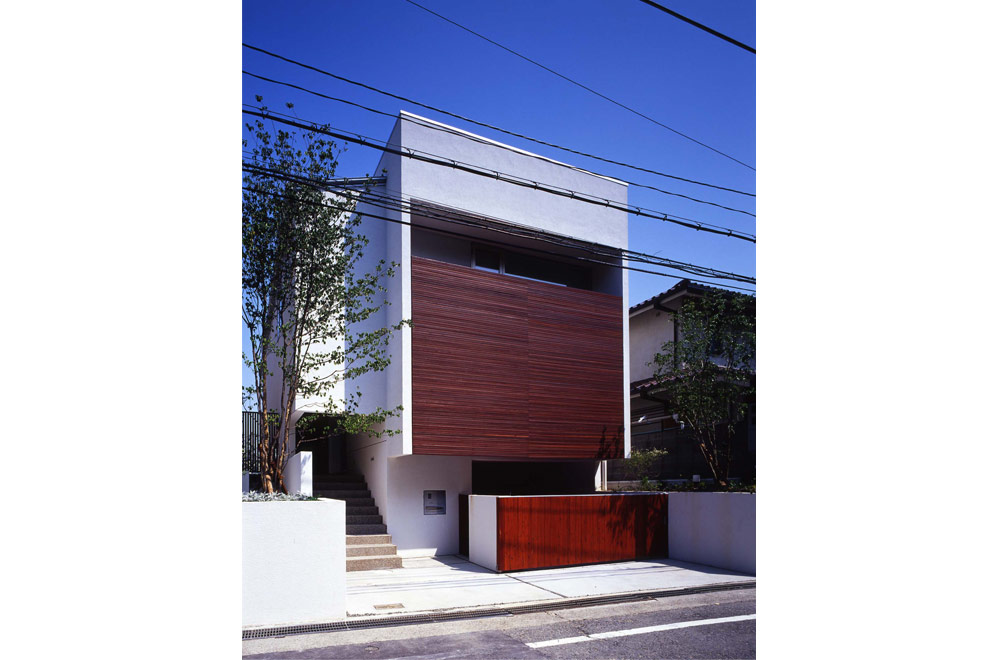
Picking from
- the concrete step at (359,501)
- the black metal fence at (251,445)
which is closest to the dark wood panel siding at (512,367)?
the concrete step at (359,501)

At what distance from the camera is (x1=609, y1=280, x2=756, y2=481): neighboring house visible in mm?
9750

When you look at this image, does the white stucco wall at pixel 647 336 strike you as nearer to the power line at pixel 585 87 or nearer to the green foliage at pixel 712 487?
the green foliage at pixel 712 487

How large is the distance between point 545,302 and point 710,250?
2.87m

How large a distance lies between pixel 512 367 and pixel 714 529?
3222 mm

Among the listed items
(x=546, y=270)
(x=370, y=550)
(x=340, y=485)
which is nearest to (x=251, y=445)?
(x=340, y=485)

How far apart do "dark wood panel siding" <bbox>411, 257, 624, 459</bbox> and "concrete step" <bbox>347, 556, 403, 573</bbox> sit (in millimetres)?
1310

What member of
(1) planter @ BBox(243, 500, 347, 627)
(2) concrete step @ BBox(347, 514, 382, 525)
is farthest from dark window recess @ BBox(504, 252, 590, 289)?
(1) planter @ BBox(243, 500, 347, 627)

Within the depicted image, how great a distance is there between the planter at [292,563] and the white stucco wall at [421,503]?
3230 millimetres
